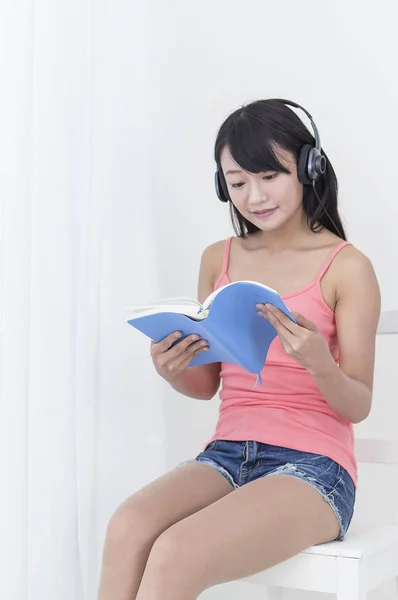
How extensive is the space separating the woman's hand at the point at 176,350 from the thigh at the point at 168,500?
0.15 meters

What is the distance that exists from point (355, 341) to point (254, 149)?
13.0 inches

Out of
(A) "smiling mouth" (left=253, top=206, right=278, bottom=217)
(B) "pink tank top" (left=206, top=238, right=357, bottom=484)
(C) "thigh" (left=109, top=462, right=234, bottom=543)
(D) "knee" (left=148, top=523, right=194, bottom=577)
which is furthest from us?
(A) "smiling mouth" (left=253, top=206, right=278, bottom=217)

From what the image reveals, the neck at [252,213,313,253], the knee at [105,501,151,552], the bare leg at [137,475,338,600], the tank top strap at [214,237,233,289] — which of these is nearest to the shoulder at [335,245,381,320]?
the neck at [252,213,313,253]

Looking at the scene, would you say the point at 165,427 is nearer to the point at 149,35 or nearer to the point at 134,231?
the point at 134,231

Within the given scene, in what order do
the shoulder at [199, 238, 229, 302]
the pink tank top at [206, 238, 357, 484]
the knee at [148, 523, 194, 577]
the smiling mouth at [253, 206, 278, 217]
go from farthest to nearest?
1. the shoulder at [199, 238, 229, 302]
2. the smiling mouth at [253, 206, 278, 217]
3. the pink tank top at [206, 238, 357, 484]
4. the knee at [148, 523, 194, 577]

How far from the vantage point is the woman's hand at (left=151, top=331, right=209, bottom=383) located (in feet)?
3.97

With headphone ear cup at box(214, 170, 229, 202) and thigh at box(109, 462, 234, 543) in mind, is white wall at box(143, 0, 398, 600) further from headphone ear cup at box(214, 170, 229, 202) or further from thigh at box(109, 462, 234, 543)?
thigh at box(109, 462, 234, 543)

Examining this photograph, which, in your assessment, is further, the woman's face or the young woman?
the woman's face

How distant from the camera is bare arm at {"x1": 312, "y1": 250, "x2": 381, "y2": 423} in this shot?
1.23 meters

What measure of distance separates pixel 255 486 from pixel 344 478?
0.17m

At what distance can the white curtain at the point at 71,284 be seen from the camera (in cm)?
121

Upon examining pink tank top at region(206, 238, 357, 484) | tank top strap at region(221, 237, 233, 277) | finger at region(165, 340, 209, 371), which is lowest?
pink tank top at region(206, 238, 357, 484)

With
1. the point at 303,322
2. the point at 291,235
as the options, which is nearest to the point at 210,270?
the point at 291,235

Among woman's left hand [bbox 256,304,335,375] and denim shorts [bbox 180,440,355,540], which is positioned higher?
woman's left hand [bbox 256,304,335,375]
